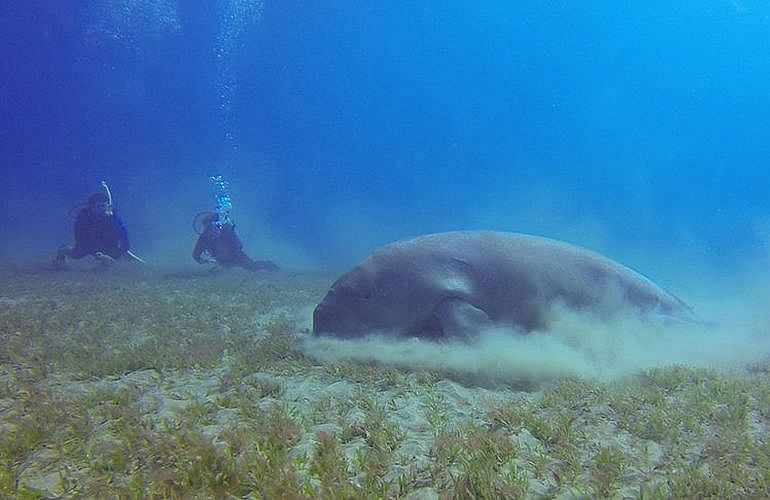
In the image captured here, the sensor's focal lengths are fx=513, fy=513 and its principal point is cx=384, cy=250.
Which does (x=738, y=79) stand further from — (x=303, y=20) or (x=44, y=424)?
(x=44, y=424)

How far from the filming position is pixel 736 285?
14.4 metres

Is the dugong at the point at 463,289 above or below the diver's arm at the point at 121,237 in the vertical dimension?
below

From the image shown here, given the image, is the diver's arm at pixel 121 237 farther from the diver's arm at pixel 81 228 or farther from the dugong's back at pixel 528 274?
the dugong's back at pixel 528 274

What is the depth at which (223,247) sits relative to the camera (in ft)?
59.0

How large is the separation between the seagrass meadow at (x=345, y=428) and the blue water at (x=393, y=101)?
252ft

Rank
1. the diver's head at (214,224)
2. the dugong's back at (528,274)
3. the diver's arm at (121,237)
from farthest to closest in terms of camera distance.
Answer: the diver's head at (214,224), the diver's arm at (121,237), the dugong's back at (528,274)

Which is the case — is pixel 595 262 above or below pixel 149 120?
below

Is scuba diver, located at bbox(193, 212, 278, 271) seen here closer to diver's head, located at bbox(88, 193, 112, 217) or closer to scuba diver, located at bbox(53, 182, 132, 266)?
scuba diver, located at bbox(53, 182, 132, 266)

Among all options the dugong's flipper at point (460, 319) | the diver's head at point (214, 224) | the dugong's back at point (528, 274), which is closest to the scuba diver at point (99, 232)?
the diver's head at point (214, 224)

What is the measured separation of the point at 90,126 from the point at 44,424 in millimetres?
136891

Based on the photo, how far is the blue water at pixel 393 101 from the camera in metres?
99.8

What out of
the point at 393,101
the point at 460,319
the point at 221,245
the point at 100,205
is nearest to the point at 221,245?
the point at 221,245

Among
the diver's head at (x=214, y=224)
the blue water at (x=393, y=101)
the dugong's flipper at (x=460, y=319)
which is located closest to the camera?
the dugong's flipper at (x=460, y=319)

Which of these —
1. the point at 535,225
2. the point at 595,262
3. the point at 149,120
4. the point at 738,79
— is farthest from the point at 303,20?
the point at 595,262
